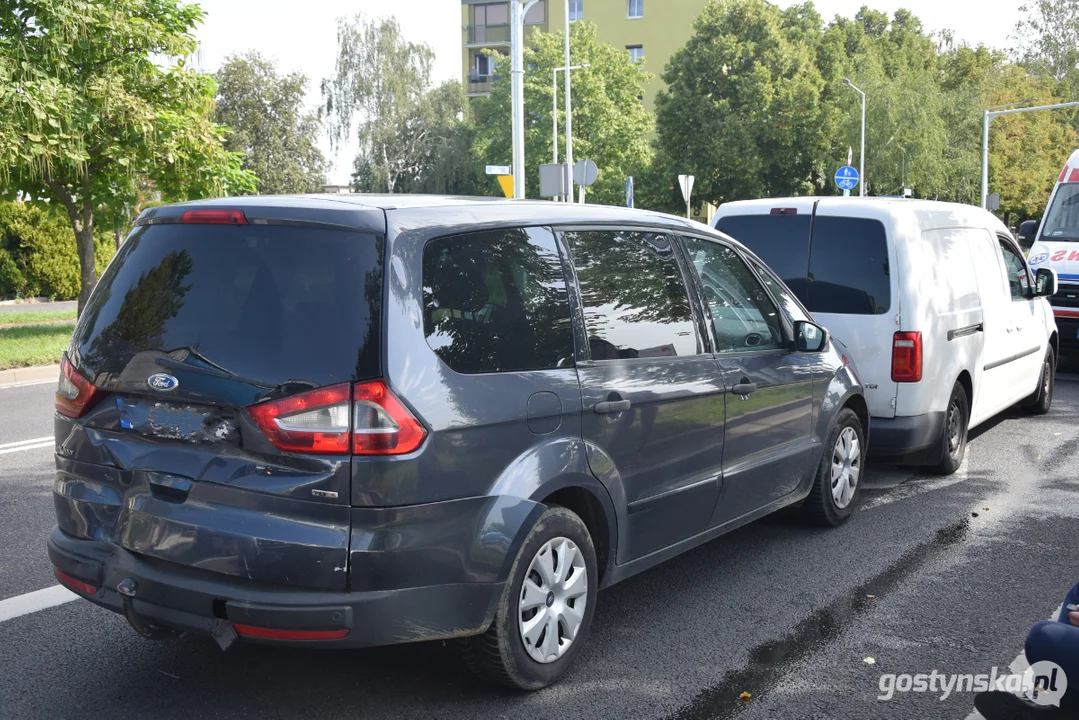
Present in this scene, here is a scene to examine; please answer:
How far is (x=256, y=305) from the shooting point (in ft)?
11.3

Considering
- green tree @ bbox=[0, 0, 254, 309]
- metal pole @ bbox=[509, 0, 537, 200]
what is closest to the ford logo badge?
green tree @ bbox=[0, 0, 254, 309]

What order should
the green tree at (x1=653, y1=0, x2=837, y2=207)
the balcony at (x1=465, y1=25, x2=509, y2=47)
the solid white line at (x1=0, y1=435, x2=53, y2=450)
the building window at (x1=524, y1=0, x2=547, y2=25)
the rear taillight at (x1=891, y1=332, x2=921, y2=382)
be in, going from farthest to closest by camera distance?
the balcony at (x1=465, y1=25, x2=509, y2=47) → the building window at (x1=524, y1=0, x2=547, y2=25) → the green tree at (x1=653, y1=0, x2=837, y2=207) → the solid white line at (x1=0, y1=435, x2=53, y2=450) → the rear taillight at (x1=891, y1=332, x2=921, y2=382)

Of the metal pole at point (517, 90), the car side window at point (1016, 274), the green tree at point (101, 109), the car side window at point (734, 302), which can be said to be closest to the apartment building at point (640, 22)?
the metal pole at point (517, 90)

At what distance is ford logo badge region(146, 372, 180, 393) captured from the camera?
3.49 meters

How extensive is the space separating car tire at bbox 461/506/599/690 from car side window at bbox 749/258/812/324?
2034 millimetres

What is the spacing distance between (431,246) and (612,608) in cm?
202

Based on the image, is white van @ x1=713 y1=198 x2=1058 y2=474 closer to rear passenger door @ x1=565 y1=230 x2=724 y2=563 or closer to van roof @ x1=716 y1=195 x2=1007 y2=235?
van roof @ x1=716 y1=195 x2=1007 y2=235

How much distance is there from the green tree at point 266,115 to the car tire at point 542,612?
48.3 meters

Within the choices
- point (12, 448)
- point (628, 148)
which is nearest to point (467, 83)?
point (628, 148)

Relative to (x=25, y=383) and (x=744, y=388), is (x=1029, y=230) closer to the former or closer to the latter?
(x=744, y=388)

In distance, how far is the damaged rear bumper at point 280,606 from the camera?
129 inches

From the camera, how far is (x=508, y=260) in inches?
152

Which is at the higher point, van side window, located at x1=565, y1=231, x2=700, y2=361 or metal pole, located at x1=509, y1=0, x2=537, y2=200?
metal pole, located at x1=509, y1=0, x2=537, y2=200

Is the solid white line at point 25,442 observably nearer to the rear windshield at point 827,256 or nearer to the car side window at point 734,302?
the rear windshield at point 827,256
